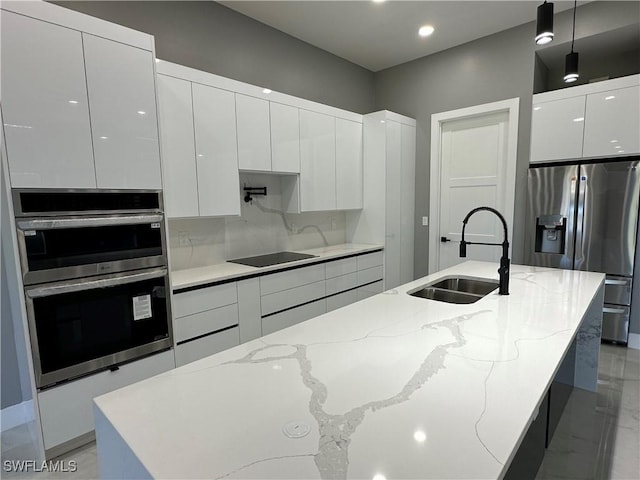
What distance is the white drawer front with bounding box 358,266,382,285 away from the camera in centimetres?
379

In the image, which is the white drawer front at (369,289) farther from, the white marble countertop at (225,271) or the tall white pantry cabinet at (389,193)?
the white marble countertop at (225,271)

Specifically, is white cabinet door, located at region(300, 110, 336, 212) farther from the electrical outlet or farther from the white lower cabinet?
the white lower cabinet

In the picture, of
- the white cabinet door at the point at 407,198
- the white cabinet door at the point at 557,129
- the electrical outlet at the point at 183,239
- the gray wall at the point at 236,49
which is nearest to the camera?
the gray wall at the point at 236,49

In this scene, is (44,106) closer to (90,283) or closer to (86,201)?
(86,201)

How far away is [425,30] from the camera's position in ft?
11.5

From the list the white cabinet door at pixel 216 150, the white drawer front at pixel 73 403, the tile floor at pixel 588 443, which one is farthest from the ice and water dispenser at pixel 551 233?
the white drawer front at pixel 73 403

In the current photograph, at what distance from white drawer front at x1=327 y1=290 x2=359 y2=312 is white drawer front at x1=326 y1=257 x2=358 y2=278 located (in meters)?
0.23

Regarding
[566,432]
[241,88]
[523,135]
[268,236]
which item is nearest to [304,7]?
[241,88]

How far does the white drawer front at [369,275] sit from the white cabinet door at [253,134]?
→ 1.57m

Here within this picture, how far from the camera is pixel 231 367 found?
110cm

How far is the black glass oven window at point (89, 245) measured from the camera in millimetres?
1718

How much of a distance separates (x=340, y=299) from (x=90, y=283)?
89.6 inches

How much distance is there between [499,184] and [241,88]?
291cm

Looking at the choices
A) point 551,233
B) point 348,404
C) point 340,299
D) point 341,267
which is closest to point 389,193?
point 341,267
